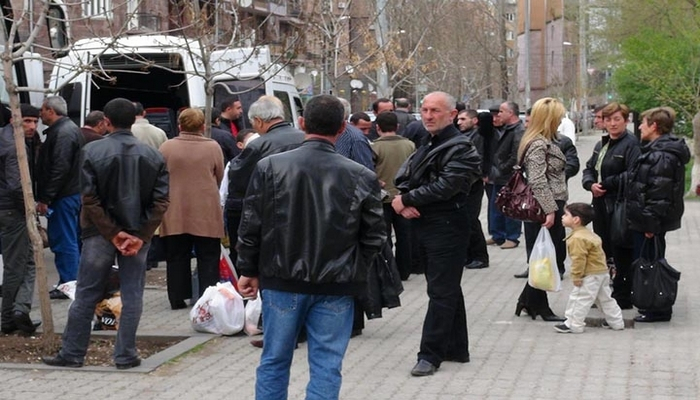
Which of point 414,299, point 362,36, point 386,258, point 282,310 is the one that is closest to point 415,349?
point 386,258

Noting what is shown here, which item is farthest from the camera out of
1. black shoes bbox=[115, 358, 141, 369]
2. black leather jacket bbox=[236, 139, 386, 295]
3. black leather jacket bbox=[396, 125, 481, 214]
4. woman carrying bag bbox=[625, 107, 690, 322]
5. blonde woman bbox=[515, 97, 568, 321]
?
blonde woman bbox=[515, 97, 568, 321]

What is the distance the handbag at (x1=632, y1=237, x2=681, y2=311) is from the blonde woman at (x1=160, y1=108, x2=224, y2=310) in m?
3.42

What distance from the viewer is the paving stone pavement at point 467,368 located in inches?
299

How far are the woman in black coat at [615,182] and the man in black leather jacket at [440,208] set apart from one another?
9.14 feet

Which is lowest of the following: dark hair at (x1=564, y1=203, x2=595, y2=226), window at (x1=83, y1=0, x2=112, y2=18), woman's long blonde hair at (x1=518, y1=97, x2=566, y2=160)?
dark hair at (x1=564, y1=203, x2=595, y2=226)

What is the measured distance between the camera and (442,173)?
786cm

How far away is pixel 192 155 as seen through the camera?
1052 cm

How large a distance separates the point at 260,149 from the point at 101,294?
163 cm

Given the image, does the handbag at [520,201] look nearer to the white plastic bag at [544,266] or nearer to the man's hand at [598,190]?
the white plastic bag at [544,266]

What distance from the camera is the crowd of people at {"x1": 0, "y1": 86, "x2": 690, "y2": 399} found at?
586cm

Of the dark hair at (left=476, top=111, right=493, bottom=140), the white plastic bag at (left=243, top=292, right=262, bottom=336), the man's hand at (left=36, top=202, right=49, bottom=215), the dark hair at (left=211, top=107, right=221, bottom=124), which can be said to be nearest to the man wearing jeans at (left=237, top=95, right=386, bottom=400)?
the white plastic bag at (left=243, top=292, right=262, bottom=336)

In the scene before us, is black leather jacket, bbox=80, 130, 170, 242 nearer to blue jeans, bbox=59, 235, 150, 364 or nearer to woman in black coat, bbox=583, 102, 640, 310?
blue jeans, bbox=59, 235, 150, 364

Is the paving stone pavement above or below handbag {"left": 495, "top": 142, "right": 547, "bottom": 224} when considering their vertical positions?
below

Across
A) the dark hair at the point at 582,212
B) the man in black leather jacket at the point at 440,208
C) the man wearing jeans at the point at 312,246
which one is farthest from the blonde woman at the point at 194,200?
the man wearing jeans at the point at 312,246
